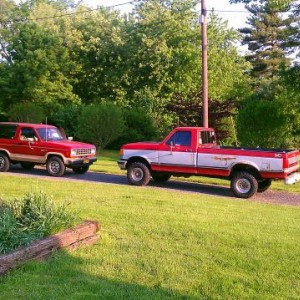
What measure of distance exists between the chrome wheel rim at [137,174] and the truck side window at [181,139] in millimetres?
1203

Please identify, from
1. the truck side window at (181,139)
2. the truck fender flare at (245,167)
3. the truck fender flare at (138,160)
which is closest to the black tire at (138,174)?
the truck fender flare at (138,160)

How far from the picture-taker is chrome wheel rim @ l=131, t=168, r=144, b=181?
14291mm

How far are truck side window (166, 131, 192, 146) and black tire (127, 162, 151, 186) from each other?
1.08 metres

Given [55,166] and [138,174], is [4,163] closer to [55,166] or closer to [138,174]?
[55,166]

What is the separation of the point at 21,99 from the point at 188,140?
76.1 ft

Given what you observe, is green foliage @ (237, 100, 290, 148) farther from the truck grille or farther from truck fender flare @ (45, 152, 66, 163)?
truck fender flare @ (45, 152, 66, 163)

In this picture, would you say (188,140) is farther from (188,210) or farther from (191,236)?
(191,236)

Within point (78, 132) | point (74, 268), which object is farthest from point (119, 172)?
point (74, 268)

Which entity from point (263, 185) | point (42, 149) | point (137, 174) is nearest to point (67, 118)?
point (42, 149)

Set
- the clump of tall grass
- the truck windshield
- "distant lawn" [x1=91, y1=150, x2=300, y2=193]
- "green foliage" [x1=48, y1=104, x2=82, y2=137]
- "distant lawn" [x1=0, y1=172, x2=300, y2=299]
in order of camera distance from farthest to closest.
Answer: "green foliage" [x1=48, y1=104, x2=82, y2=137]
the truck windshield
"distant lawn" [x1=91, y1=150, x2=300, y2=193]
the clump of tall grass
"distant lawn" [x1=0, y1=172, x2=300, y2=299]

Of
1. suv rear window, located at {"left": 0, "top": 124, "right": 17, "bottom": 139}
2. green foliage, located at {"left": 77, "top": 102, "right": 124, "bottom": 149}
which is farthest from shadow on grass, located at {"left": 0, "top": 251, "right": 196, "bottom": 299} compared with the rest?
green foliage, located at {"left": 77, "top": 102, "right": 124, "bottom": 149}

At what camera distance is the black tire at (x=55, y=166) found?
15.9 m

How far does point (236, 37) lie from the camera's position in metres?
40.3

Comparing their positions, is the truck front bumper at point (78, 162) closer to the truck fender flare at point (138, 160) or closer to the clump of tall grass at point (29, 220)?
the truck fender flare at point (138, 160)
